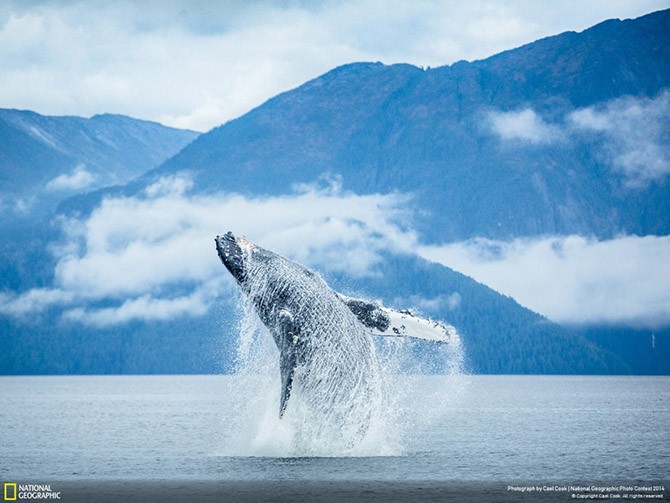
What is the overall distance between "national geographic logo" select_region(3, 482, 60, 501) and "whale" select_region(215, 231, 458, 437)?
17.7 ft

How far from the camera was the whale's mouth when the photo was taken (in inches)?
966

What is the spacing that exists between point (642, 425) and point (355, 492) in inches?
1470

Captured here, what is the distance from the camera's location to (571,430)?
51.2m

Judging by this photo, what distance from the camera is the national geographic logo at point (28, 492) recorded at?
75.8 ft

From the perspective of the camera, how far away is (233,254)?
80.7 feet

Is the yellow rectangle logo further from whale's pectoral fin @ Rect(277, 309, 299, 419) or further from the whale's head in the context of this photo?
the whale's head

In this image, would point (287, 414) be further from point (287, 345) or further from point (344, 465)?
point (287, 345)

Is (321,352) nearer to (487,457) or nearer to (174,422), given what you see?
(487,457)

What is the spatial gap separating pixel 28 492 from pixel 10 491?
772 millimetres

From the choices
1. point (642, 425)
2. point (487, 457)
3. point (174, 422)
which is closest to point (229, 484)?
point (487, 457)

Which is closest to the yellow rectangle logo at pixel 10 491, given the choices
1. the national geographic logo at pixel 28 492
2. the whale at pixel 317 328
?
the national geographic logo at pixel 28 492

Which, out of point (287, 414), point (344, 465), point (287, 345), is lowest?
point (344, 465)

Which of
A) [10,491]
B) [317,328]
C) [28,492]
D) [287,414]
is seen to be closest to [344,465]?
[287,414]

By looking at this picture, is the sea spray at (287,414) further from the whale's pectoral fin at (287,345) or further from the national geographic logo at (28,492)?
the national geographic logo at (28,492)
